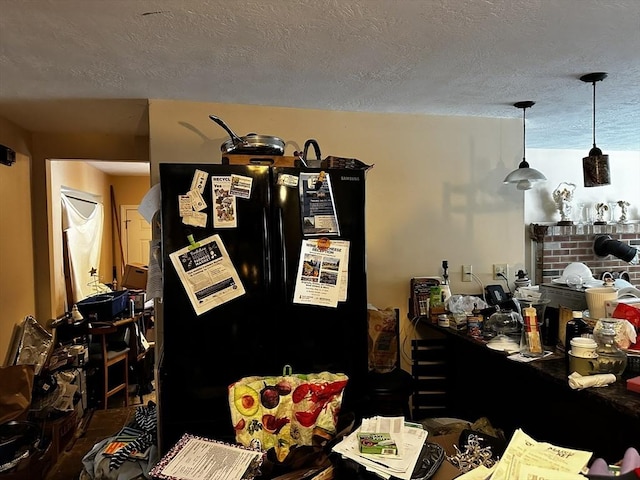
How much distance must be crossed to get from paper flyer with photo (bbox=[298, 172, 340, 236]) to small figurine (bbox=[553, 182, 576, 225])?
2.91 meters

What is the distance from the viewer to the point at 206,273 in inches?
83.0

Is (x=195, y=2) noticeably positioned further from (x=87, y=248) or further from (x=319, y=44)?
(x=87, y=248)

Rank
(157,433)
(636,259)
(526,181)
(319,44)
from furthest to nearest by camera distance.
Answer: (636,259) < (526,181) < (157,433) < (319,44)

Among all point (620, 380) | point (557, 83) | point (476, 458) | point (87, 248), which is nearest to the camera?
point (476, 458)

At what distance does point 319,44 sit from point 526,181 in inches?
69.9

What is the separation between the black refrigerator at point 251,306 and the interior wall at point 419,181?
2.51ft

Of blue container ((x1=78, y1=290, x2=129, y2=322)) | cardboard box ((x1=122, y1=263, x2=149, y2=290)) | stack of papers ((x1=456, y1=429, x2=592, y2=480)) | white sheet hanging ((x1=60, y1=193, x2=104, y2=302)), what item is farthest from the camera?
cardboard box ((x1=122, y1=263, x2=149, y2=290))

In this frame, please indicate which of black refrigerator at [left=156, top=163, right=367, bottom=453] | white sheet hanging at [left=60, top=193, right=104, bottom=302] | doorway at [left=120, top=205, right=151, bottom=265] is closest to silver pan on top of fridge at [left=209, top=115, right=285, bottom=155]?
black refrigerator at [left=156, top=163, right=367, bottom=453]

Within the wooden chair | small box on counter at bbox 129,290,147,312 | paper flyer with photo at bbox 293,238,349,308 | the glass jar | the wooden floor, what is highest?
paper flyer with photo at bbox 293,238,349,308

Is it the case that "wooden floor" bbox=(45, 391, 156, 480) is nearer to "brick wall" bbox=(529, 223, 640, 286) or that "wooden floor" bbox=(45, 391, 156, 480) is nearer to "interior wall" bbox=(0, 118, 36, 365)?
"interior wall" bbox=(0, 118, 36, 365)

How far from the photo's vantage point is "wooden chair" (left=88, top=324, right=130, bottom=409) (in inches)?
143

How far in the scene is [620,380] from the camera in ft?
5.70

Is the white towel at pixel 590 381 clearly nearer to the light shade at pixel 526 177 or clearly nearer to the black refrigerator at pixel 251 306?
the black refrigerator at pixel 251 306

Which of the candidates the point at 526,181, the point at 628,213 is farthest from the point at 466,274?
the point at 628,213
